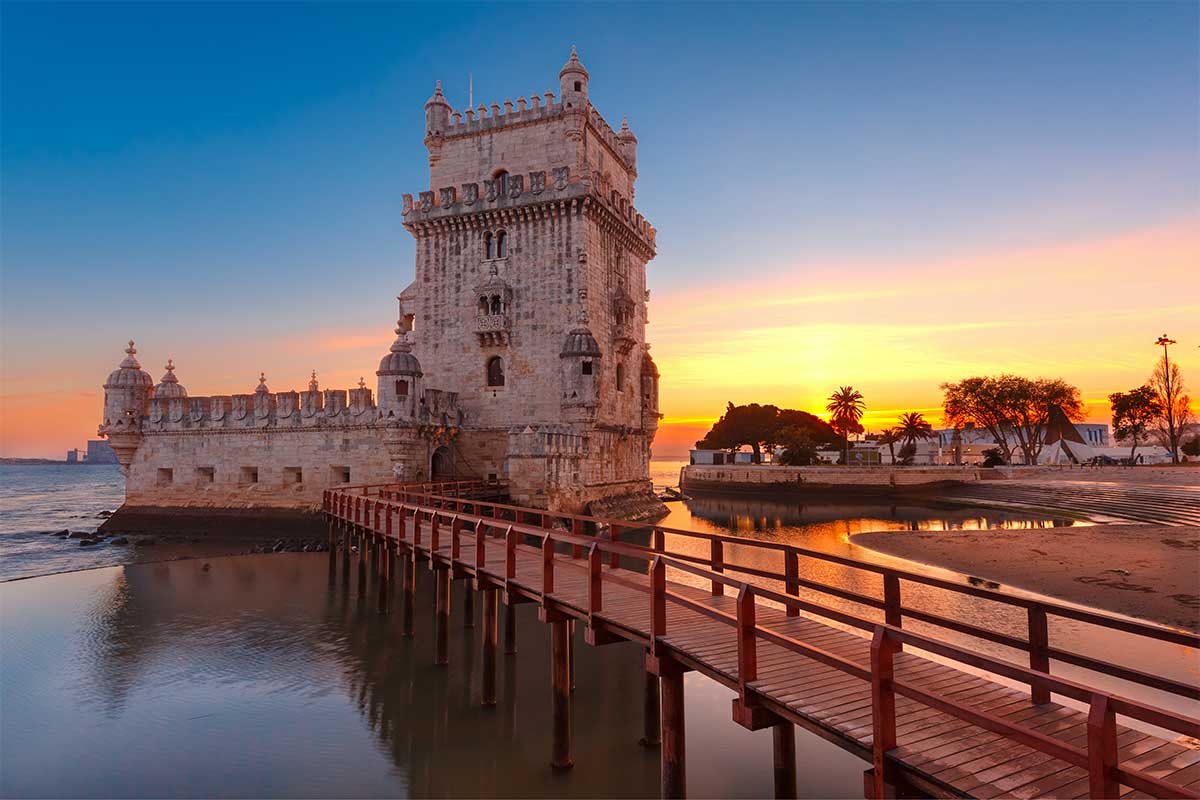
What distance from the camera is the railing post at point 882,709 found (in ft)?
17.1

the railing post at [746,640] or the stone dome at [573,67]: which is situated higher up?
the stone dome at [573,67]

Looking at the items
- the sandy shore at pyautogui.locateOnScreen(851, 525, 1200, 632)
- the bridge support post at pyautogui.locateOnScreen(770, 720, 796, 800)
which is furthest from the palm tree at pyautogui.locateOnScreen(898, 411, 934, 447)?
the bridge support post at pyautogui.locateOnScreen(770, 720, 796, 800)

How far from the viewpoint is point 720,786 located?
8.99 meters

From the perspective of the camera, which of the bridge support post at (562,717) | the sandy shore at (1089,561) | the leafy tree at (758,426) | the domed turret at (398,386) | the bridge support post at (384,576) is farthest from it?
the leafy tree at (758,426)

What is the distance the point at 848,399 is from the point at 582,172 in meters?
54.2

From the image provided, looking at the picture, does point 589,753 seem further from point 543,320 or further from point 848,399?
point 848,399

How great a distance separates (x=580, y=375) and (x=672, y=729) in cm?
2359

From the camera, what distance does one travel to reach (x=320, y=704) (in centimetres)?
1199

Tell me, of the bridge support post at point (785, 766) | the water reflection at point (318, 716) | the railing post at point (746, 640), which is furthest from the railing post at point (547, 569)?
the railing post at point (746, 640)

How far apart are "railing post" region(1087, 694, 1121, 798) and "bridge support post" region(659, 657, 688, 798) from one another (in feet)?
14.7

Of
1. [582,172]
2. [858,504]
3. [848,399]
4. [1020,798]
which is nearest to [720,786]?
[1020,798]

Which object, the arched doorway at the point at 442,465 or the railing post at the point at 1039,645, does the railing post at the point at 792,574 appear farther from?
the arched doorway at the point at 442,465

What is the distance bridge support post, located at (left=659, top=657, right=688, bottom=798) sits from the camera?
7961mm

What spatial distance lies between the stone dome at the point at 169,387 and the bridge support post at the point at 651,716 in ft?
113
